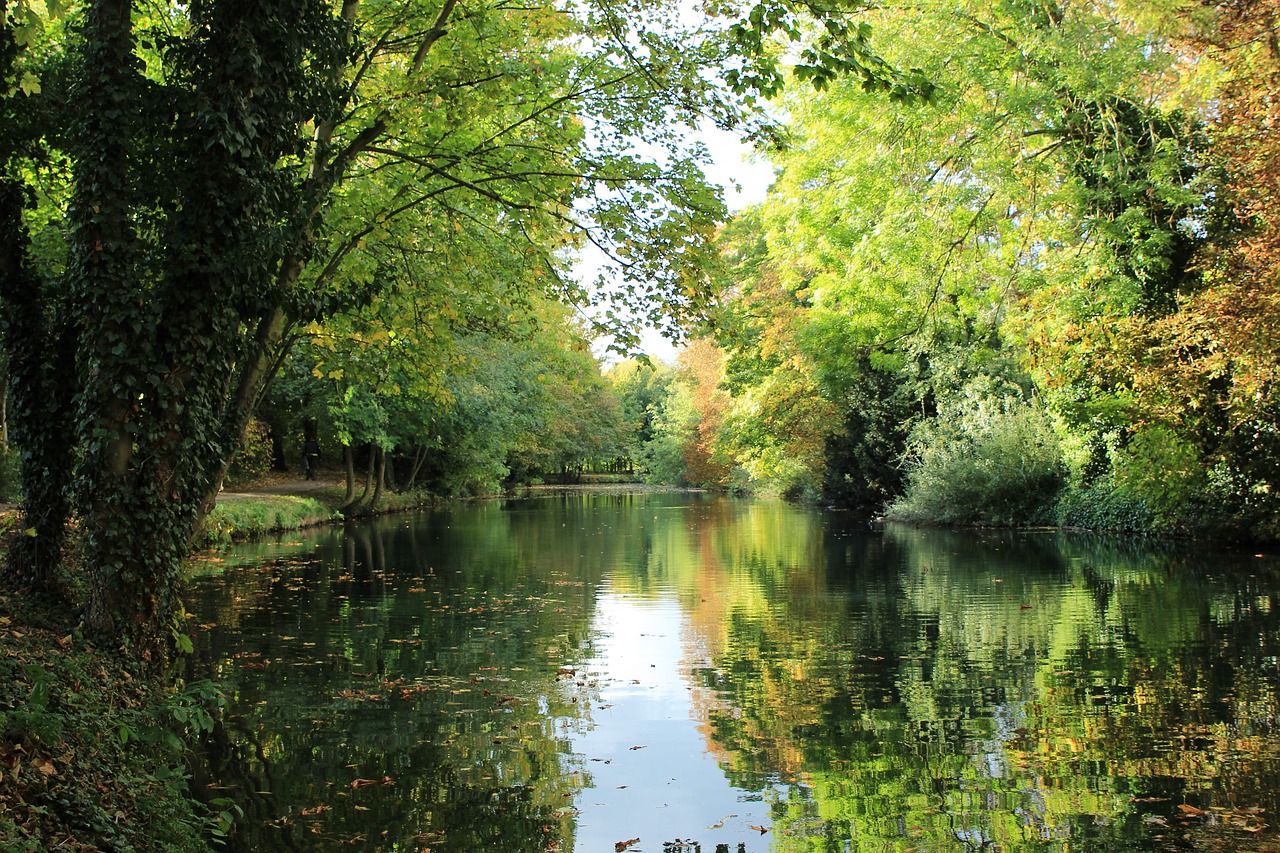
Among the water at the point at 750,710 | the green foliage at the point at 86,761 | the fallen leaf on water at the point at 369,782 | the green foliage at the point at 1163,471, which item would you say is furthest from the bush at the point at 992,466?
the green foliage at the point at 86,761

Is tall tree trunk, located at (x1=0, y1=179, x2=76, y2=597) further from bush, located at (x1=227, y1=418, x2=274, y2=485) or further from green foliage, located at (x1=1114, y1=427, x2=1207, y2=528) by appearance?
bush, located at (x1=227, y1=418, x2=274, y2=485)

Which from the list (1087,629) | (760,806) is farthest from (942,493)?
(760,806)

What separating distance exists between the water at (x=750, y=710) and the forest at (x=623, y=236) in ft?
6.97

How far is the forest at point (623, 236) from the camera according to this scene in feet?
22.9

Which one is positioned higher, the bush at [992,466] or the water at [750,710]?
the bush at [992,466]

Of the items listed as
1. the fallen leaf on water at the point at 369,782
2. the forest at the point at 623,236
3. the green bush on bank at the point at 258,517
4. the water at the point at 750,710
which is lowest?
the fallen leaf on water at the point at 369,782

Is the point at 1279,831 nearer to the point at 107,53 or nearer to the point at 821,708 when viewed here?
the point at 821,708

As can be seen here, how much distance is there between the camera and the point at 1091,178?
19.1 m

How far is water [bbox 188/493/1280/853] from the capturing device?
538 cm

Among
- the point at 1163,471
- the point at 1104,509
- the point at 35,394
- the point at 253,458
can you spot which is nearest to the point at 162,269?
the point at 35,394

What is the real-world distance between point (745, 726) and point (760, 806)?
1549 mm

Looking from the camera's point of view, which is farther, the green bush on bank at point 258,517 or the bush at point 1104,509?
the bush at point 1104,509

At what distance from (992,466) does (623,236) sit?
17.9 metres

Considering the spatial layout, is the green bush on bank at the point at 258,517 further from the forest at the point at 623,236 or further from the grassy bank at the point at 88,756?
the grassy bank at the point at 88,756
